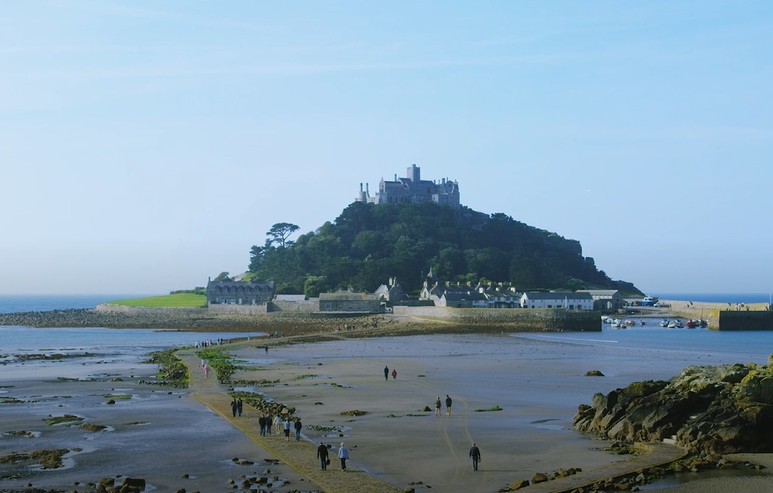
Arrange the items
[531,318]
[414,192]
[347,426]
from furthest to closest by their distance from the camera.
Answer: [414,192] → [531,318] → [347,426]

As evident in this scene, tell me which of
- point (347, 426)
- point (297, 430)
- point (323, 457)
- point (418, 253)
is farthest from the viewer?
point (418, 253)

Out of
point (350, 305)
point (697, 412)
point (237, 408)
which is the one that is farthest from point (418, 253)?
point (697, 412)

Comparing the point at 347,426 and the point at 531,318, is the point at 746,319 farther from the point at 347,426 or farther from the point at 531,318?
the point at 347,426

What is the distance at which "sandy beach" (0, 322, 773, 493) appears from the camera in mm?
22641

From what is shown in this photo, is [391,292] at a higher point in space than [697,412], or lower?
higher

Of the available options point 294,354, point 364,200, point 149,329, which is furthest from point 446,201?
point 294,354

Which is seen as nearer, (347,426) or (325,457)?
(325,457)

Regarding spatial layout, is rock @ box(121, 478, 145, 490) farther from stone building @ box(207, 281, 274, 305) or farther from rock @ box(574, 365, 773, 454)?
Answer: stone building @ box(207, 281, 274, 305)

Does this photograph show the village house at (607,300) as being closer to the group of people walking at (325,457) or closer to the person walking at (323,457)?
the group of people walking at (325,457)

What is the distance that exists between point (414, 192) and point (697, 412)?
144867 mm

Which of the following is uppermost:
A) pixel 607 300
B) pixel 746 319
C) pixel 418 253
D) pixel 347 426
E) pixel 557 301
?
pixel 418 253

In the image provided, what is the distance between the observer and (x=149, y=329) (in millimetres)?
106562

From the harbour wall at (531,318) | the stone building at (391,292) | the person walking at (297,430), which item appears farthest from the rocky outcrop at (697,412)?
the stone building at (391,292)

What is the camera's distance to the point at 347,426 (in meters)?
30.2
